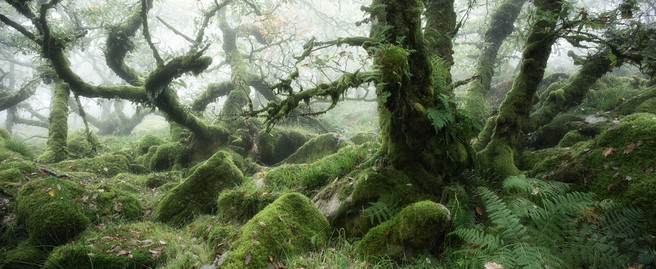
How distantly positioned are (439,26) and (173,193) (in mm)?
6629

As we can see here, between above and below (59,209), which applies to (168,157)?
below

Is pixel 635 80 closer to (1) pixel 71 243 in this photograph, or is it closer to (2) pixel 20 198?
(1) pixel 71 243

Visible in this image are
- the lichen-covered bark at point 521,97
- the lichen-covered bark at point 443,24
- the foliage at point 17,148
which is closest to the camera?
the lichen-covered bark at point 521,97

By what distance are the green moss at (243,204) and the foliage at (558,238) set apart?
2.97 meters

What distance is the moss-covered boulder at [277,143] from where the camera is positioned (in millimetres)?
10195

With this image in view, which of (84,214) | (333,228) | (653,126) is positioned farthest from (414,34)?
(84,214)

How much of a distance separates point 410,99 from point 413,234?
1.63 meters

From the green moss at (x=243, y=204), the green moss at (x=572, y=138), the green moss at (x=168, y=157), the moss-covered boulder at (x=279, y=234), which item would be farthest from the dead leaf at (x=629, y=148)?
the green moss at (x=168, y=157)

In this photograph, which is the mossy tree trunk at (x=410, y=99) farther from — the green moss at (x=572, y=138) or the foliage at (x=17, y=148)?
the foliage at (x=17, y=148)

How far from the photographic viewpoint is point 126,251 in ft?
10.8

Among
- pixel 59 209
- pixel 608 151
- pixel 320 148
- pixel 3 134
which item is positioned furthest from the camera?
pixel 320 148

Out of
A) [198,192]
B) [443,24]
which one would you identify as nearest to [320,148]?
[198,192]

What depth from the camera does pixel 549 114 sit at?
6535 millimetres

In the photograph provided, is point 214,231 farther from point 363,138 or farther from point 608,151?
point 363,138
